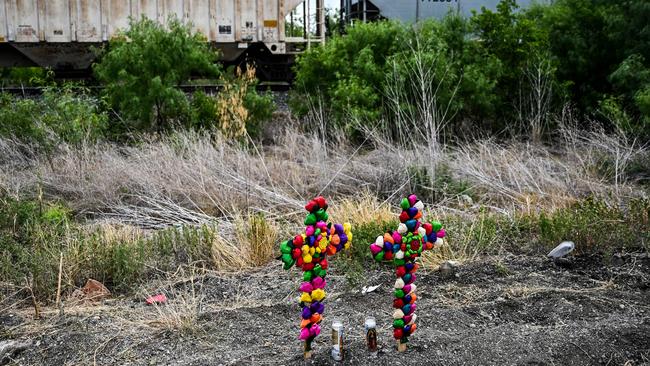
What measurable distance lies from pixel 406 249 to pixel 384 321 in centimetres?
84

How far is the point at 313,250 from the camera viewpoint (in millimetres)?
3061

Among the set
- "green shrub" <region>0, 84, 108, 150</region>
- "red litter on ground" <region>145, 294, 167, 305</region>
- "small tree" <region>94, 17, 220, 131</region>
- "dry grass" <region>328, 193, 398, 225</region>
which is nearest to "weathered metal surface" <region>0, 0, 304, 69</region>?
"small tree" <region>94, 17, 220, 131</region>

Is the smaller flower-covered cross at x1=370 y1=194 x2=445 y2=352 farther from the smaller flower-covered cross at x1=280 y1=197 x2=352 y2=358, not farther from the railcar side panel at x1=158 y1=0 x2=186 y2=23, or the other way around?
the railcar side panel at x1=158 y1=0 x2=186 y2=23

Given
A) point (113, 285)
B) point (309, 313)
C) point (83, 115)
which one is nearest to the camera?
point (309, 313)

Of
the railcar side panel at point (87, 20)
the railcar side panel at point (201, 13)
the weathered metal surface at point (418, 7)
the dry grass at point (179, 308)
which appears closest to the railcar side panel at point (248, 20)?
the railcar side panel at point (201, 13)

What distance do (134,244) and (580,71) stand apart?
7.55 meters

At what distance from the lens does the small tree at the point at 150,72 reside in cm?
930

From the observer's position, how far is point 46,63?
1645 cm

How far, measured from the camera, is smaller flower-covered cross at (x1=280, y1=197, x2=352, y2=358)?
3.03 meters

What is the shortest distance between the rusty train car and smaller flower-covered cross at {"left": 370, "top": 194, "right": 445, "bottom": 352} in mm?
13630

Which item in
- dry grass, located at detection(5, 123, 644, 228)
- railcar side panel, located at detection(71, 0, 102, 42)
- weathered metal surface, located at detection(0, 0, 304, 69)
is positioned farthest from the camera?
railcar side panel, located at detection(71, 0, 102, 42)

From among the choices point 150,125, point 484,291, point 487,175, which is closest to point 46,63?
point 150,125

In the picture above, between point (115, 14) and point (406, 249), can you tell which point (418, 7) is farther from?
point (406, 249)

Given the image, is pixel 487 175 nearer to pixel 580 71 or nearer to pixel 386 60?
pixel 386 60
